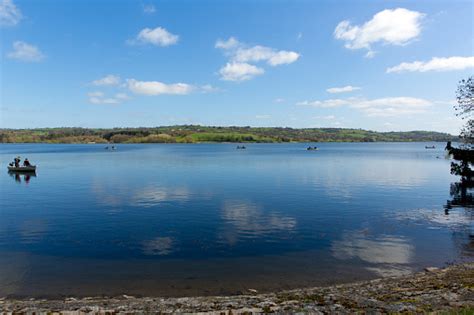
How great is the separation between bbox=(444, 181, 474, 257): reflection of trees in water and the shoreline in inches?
260

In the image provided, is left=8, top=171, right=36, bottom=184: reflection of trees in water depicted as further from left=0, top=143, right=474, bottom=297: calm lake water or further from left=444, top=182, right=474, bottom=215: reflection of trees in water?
left=444, top=182, right=474, bottom=215: reflection of trees in water

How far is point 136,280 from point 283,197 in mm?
23370

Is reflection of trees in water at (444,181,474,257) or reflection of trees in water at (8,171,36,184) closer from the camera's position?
reflection of trees in water at (444,181,474,257)

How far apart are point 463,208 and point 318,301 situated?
91.0 ft

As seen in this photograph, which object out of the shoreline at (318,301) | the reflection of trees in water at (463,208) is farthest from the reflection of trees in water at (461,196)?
the shoreline at (318,301)

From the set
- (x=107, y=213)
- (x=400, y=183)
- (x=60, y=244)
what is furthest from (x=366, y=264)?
(x=400, y=183)

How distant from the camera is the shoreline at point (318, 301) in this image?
449 inches

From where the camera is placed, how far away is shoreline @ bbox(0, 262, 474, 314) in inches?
449

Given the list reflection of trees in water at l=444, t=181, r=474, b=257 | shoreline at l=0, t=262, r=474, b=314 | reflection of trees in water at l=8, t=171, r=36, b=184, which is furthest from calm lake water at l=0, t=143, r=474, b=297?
reflection of trees in water at l=8, t=171, r=36, b=184

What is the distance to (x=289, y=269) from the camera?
17.3 m

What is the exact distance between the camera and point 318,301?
40.6ft

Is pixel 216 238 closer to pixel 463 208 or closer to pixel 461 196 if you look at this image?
pixel 463 208

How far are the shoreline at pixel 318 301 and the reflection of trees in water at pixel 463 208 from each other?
6.60 m

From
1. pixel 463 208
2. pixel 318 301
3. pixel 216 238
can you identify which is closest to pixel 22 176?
pixel 216 238
